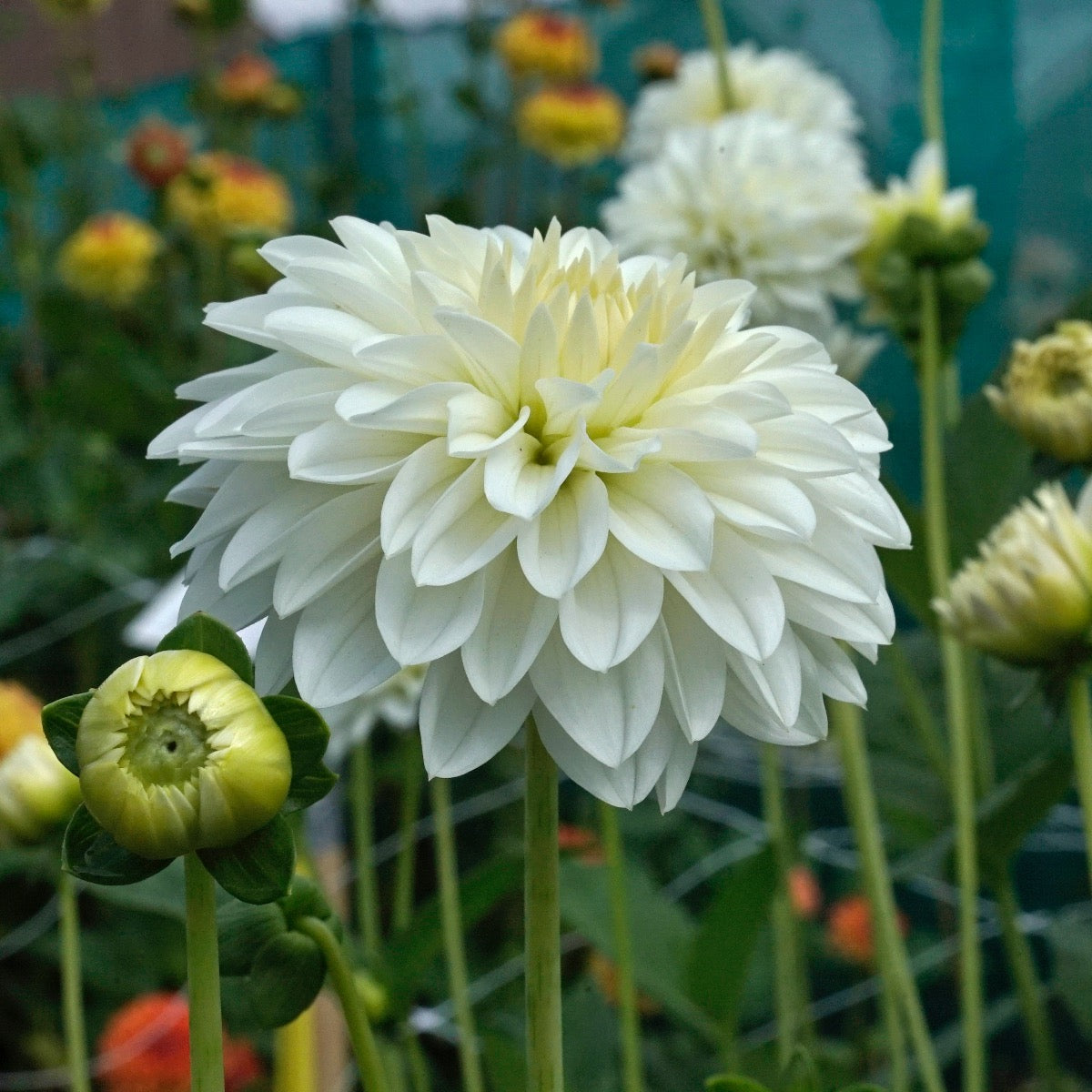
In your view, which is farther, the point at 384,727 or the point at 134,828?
A: the point at 384,727

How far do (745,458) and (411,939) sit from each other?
0.32 m

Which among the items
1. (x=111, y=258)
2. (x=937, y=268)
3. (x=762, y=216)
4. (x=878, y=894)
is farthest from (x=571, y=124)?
(x=878, y=894)

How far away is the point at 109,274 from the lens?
4.85 feet

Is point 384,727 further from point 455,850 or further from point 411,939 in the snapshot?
point 411,939

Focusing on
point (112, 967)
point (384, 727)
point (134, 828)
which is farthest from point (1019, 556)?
point (384, 727)

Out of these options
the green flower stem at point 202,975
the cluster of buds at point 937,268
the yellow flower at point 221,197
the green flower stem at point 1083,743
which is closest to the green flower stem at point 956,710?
the cluster of buds at point 937,268

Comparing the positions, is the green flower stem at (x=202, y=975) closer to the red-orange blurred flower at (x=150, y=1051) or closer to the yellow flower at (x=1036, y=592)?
the yellow flower at (x=1036, y=592)

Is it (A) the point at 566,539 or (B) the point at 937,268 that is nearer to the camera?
(A) the point at 566,539

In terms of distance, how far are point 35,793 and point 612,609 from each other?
11.9 inches

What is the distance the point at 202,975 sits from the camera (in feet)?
0.84

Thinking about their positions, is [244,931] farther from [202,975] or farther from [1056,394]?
[1056,394]

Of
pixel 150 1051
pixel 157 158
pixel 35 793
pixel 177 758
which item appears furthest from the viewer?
pixel 157 158

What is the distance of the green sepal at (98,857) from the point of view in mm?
264

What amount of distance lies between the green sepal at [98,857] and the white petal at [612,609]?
0.32 feet
